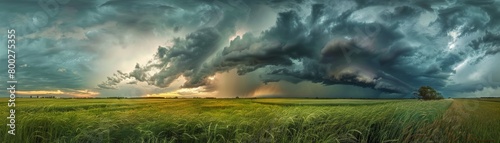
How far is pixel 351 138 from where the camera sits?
8938mm

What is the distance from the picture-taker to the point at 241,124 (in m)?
8.70

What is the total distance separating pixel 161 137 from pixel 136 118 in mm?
803

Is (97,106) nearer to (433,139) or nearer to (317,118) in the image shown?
(317,118)

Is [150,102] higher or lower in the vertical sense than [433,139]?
higher

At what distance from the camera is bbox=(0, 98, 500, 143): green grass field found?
8.53m

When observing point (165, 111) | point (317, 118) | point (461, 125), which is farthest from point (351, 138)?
point (165, 111)

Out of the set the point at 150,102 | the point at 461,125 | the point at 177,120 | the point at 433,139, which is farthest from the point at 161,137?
the point at 461,125

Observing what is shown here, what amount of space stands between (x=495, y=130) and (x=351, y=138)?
3.01 metres

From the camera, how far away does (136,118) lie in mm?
9047

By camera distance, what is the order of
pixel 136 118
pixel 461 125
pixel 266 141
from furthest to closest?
1. pixel 461 125
2. pixel 136 118
3. pixel 266 141

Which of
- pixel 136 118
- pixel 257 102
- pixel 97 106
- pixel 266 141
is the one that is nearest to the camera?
pixel 266 141

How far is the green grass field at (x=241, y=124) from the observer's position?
8.53 meters

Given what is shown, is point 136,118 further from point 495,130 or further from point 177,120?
point 495,130

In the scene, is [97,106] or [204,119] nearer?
[204,119]
